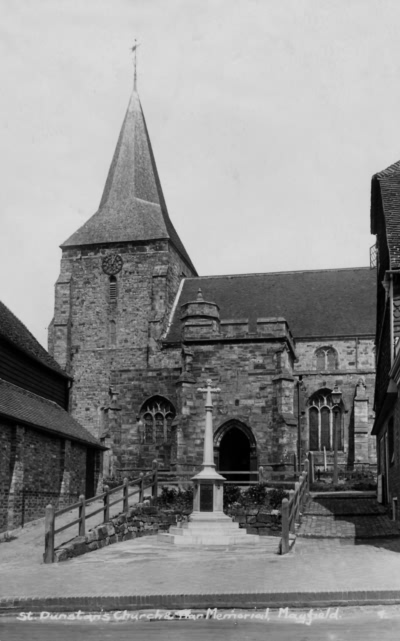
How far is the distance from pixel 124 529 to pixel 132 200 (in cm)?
3420

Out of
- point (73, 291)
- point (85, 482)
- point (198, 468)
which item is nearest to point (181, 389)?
point (198, 468)

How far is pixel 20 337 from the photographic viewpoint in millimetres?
28734

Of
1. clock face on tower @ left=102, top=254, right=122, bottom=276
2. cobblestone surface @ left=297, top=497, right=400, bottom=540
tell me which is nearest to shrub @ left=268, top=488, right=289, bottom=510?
cobblestone surface @ left=297, top=497, right=400, bottom=540

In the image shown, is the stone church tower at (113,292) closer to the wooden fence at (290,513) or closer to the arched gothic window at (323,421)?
the arched gothic window at (323,421)

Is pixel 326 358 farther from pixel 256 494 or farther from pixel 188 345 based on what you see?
pixel 256 494

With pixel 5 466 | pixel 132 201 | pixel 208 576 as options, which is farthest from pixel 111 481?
pixel 132 201

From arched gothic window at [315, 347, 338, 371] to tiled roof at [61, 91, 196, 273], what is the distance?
11858mm

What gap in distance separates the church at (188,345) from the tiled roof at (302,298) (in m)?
0.09

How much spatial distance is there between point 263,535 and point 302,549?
18.8 feet

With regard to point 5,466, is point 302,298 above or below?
above

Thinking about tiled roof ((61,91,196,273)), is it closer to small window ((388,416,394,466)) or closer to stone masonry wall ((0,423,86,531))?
stone masonry wall ((0,423,86,531))

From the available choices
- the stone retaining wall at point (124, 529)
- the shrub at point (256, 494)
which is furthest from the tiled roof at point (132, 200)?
the stone retaining wall at point (124, 529)

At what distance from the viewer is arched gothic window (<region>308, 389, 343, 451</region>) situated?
41.1 m

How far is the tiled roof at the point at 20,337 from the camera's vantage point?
26.4m
